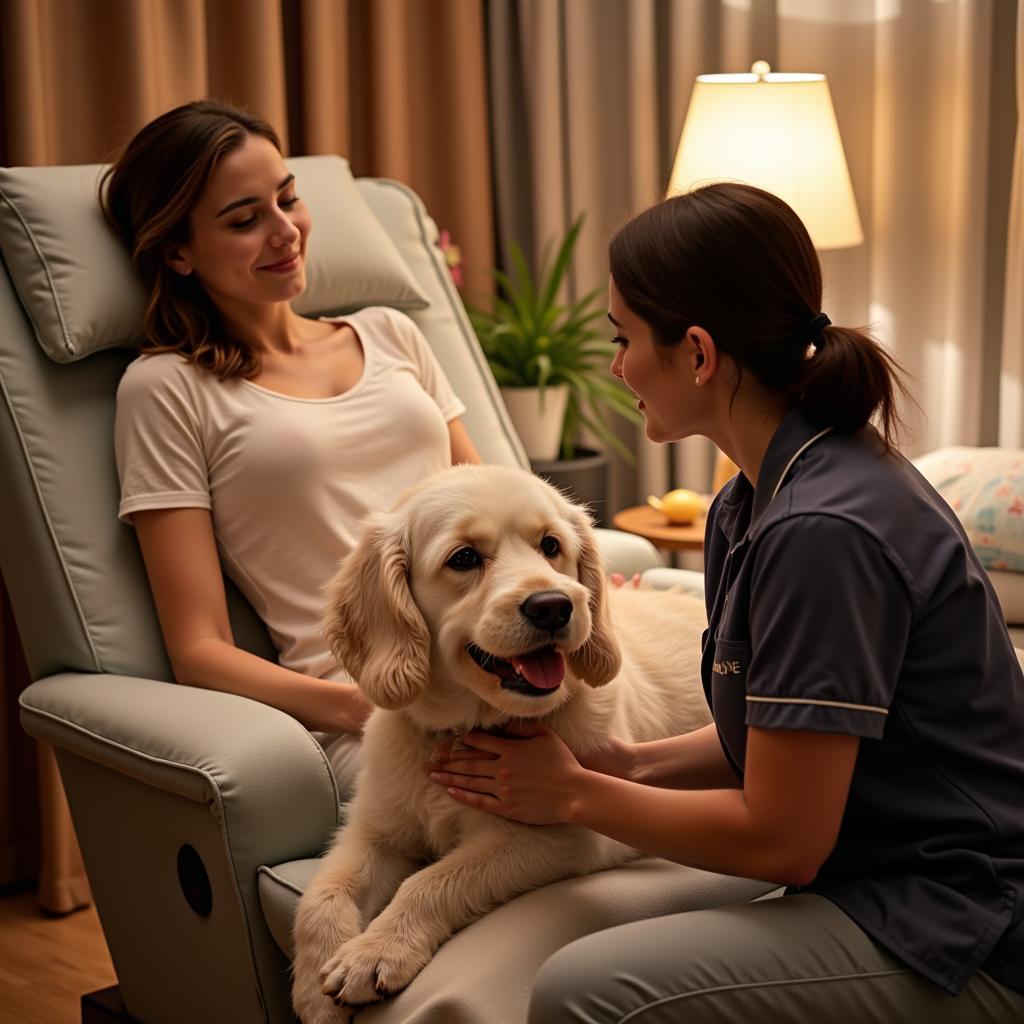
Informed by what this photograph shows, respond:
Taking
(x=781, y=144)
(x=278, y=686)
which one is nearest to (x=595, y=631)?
(x=278, y=686)

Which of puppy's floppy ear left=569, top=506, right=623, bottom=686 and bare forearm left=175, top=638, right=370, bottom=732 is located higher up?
puppy's floppy ear left=569, top=506, right=623, bottom=686

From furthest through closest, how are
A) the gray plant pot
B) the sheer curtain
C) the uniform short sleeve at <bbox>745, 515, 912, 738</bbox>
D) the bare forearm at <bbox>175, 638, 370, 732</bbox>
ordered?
the gray plant pot, the sheer curtain, the bare forearm at <bbox>175, 638, 370, 732</bbox>, the uniform short sleeve at <bbox>745, 515, 912, 738</bbox>

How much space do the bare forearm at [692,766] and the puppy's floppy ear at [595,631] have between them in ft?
0.41

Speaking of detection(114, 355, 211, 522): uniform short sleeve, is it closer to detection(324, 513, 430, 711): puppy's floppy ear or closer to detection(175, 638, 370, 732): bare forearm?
detection(175, 638, 370, 732): bare forearm

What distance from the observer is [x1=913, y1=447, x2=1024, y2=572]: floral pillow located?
8.22ft

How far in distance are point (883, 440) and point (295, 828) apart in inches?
37.0

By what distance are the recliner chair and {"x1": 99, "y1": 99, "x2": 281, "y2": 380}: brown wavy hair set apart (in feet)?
0.14

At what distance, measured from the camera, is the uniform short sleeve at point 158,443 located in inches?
81.0

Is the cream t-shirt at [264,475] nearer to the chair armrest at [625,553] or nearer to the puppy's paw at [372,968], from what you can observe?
the chair armrest at [625,553]

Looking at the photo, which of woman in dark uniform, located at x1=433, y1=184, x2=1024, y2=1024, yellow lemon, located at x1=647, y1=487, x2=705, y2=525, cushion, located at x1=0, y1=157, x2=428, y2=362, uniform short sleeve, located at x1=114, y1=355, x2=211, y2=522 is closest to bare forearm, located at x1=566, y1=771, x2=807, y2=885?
woman in dark uniform, located at x1=433, y1=184, x2=1024, y2=1024

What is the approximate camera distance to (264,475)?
6.88 ft

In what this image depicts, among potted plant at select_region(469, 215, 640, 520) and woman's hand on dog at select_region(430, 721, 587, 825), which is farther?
potted plant at select_region(469, 215, 640, 520)

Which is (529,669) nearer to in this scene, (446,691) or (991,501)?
(446,691)

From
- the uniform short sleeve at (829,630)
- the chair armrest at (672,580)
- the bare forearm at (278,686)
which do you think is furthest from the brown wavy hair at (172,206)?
the uniform short sleeve at (829,630)
